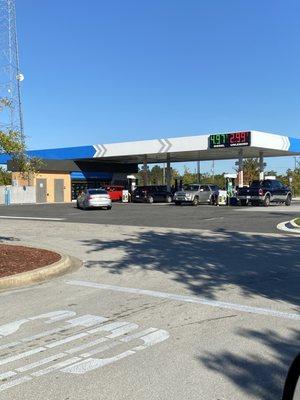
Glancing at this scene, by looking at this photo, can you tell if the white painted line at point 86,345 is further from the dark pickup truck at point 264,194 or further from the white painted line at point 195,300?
the dark pickup truck at point 264,194

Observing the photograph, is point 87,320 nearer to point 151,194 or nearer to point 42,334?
point 42,334

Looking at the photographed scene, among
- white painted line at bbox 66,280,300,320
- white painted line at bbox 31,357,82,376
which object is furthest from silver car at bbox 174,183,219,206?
white painted line at bbox 31,357,82,376

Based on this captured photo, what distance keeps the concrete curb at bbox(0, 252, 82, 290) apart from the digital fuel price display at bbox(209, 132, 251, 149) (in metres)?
29.0

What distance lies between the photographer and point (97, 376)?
4.55 meters

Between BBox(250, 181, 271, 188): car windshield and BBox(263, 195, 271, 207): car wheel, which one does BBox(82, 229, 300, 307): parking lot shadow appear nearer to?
BBox(263, 195, 271, 207): car wheel

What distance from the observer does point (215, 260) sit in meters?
11.2

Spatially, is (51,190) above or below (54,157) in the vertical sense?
below

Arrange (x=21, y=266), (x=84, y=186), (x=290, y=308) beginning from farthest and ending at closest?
(x=84, y=186) < (x=21, y=266) < (x=290, y=308)

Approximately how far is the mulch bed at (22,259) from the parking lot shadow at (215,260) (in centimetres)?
93

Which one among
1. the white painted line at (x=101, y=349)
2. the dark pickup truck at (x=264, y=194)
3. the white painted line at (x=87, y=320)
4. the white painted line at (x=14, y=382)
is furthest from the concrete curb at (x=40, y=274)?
the dark pickup truck at (x=264, y=194)

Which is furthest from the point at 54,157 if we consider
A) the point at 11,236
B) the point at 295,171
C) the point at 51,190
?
the point at 11,236

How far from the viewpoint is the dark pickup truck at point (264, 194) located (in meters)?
35.2

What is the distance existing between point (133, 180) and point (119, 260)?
42.9 metres

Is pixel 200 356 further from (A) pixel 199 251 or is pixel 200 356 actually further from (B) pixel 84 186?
(B) pixel 84 186
